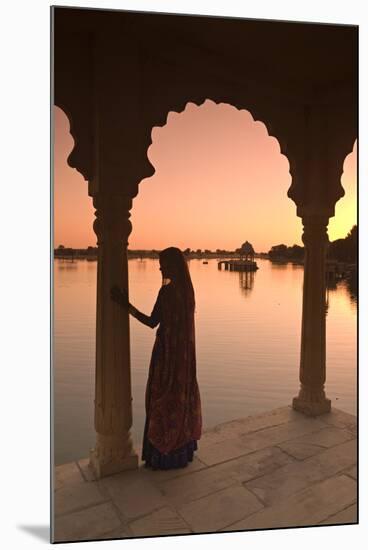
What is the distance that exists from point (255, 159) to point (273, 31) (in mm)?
1119

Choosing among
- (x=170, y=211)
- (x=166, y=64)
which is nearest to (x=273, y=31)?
(x=166, y=64)

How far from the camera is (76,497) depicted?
8.83 feet

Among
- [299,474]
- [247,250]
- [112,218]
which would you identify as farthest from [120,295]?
[299,474]

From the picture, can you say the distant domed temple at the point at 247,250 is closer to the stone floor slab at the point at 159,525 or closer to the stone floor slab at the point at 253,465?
the stone floor slab at the point at 253,465

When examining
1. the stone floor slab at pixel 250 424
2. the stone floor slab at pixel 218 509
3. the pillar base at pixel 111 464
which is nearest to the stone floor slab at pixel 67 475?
the pillar base at pixel 111 464

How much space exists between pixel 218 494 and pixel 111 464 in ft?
2.39

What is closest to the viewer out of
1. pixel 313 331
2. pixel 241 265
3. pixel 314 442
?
pixel 314 442

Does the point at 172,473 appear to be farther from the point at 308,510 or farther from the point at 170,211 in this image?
the point at 170,211

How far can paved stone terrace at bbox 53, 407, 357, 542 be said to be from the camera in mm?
2600

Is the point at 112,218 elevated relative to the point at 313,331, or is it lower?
elevated

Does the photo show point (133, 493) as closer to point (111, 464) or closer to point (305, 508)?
point (111, 464)

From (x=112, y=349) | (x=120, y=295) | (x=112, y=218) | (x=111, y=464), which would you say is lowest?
(x=111, y=464)

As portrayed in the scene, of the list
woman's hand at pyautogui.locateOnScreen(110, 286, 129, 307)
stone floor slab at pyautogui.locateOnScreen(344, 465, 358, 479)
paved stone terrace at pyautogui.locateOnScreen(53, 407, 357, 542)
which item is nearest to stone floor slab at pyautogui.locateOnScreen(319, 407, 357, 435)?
paved stone terrace at pyautogui.locateOnScreen(53, 407, 357, 542)

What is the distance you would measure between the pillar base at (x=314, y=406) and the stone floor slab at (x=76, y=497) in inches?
84.0
